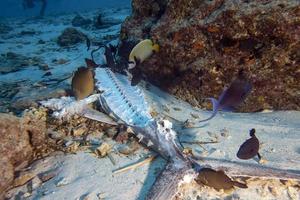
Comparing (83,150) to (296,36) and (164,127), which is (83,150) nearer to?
(164,127)

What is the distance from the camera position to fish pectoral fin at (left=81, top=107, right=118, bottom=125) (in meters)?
4.03

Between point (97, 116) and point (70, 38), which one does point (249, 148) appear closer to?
point (97, 116)

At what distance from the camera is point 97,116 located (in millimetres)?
4098

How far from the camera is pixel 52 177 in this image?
3.31 metres

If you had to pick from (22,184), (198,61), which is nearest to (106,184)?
(22,184)

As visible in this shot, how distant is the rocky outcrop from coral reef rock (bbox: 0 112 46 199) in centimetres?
229

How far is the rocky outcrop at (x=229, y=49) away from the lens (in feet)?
13.0

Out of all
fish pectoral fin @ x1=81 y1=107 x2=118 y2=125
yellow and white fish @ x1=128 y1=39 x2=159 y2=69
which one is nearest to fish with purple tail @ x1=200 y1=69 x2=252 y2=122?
fish pectoral fin @ x1=81 y1=107 x2=118 y2=125

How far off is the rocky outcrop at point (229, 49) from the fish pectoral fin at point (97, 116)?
4.76ft

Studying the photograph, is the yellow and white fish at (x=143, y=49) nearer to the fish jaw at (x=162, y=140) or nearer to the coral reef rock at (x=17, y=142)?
the fish jaw at (x=162, y=140)

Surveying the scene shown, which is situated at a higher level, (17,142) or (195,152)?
(17,142)

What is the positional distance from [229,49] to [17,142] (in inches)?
120

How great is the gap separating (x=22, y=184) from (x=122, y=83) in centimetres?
218

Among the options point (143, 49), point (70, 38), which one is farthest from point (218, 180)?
point (70, 38)
